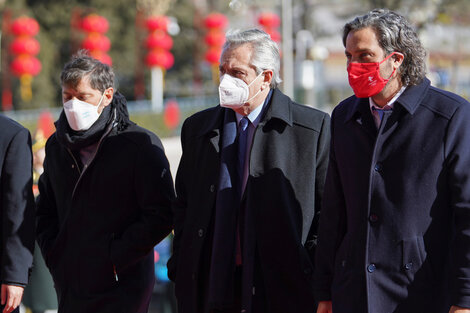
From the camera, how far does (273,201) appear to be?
3729 millimetres

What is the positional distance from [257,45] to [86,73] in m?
0.92

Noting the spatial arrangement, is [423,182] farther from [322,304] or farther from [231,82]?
[231,82]

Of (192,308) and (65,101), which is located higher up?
(65,101)

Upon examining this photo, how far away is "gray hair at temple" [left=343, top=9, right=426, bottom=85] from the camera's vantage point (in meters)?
3.17

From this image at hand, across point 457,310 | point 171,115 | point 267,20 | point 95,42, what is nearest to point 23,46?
point 95,42

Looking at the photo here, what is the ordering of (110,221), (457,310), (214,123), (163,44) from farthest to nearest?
(163,44) < (110,221) < (214,123) < (457,310)

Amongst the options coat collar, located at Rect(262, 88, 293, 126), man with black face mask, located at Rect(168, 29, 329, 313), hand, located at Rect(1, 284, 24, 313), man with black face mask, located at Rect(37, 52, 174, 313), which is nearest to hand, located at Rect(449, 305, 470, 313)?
man with black face mask, located at Rect(168, 29, 329, 313)

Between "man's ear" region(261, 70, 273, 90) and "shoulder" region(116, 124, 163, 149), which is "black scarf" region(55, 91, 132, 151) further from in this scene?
"man's ear" region(261, 70, 273, 90)

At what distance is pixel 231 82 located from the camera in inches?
147

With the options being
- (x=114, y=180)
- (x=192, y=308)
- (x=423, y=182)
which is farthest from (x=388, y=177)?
(x=114, y=180)

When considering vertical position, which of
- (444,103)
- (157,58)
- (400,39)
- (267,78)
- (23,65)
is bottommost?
(444,103)

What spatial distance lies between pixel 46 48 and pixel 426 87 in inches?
1273

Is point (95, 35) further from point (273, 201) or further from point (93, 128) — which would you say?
point (273, 201)

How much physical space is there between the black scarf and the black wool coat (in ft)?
0.20
